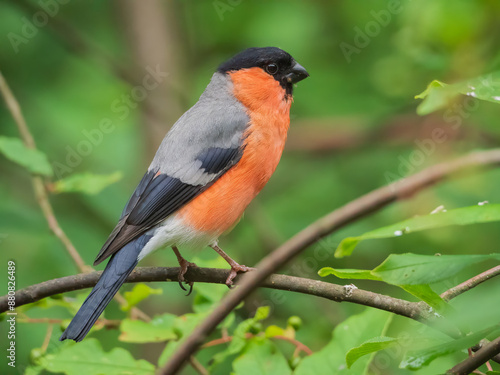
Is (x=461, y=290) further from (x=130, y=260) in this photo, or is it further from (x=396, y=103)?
(x=396, y=103)

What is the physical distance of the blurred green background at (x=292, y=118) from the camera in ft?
14.4

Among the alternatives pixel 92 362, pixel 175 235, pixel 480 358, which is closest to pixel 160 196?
pixel 175 235

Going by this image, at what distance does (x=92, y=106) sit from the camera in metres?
5.75

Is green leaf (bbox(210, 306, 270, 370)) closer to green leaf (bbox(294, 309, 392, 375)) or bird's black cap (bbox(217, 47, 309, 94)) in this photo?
green leaf (bbox(294, 309, 392, 375))

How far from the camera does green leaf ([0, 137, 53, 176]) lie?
10.8 ft

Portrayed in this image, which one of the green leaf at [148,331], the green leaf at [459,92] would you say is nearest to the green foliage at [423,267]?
the green leaf at [459,92]

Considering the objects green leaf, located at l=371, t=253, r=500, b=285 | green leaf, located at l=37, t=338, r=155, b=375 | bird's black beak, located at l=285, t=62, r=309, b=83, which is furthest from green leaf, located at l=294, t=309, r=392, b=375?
bird's black beak, located at l=285, t=62, r=309, b=83

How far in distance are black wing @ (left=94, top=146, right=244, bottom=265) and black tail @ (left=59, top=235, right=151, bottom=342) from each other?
136mm

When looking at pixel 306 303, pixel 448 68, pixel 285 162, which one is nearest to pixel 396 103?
pixel 285 162

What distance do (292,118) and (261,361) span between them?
3.97 metres

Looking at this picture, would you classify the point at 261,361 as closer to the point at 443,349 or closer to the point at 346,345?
the point at 346,345

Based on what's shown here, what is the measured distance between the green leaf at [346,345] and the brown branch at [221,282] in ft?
0.43

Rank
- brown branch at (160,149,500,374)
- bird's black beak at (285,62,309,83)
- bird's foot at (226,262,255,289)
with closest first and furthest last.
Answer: brown branch at (160,149,500,374) < bird's foot at (226,262,255,289) < bird's black beak at (285,62,309,83)

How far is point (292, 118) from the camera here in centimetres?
596
